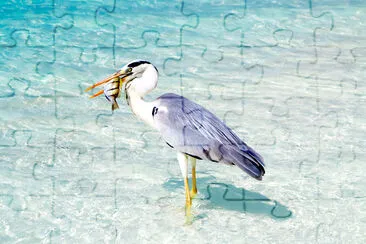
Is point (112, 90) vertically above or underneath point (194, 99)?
above

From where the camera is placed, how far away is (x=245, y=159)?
430 centimetres

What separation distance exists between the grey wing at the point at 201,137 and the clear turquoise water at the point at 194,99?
46 cm

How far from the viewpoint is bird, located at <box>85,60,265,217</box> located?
170 inches

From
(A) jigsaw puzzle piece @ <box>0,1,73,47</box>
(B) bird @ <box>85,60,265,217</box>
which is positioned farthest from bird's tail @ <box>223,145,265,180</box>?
(A) jigsaw puzzle piece @ <box>0,1,73,47</box>

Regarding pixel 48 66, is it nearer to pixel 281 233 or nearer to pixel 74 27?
pixel 74 27

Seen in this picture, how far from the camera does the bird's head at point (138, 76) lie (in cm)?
445

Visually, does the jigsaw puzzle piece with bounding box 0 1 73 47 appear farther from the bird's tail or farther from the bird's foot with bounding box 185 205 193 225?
the bird's tail

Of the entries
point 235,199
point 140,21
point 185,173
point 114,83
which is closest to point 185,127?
point 185,173

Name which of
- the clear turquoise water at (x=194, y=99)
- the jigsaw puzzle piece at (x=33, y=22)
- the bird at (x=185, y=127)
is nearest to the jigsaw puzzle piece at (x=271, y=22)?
the clear turquoise water at (x=194, y=99)

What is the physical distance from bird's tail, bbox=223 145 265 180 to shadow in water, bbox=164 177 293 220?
1.58ft

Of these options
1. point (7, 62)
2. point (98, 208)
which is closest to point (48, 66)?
point (7, 62)

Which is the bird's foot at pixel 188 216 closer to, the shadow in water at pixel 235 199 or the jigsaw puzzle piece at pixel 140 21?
the shadow in water at pixel 235 199

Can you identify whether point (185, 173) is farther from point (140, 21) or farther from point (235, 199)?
point (140, 21)

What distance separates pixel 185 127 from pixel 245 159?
395 mm
